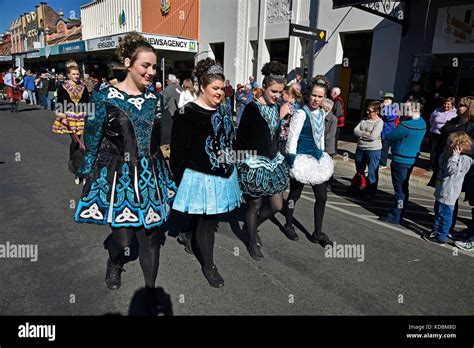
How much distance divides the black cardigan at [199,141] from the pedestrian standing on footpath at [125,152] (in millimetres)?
224

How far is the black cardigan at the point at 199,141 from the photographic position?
111 inches

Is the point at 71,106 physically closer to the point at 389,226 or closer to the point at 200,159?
the point at 200,159

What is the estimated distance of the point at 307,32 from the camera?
1083cm

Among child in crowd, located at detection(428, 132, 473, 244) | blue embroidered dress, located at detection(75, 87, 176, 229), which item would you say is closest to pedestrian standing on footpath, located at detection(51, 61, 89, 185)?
blue embroidered dress, located at detection(75, 87, 176, 229)

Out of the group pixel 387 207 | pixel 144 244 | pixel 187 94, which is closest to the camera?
pixel 144 244

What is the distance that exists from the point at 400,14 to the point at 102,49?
16433 mm

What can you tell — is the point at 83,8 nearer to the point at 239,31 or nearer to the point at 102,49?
the point at 102,49

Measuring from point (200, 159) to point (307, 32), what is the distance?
9.44 metres

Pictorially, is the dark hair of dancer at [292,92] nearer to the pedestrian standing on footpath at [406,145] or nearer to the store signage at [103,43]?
the pedestrian standing on footpath at [406,145]

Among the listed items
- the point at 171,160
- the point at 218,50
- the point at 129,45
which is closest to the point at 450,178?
the point at 171,160

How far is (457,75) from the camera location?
960 cm

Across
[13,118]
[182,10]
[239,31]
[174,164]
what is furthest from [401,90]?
[13,118]

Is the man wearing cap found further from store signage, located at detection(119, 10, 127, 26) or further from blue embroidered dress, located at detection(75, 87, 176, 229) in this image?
store signage, located at detection(119, 10, 127, 26)

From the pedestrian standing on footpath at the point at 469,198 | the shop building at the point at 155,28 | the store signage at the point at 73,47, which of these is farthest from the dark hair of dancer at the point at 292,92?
the store signage at the point at 73,47
